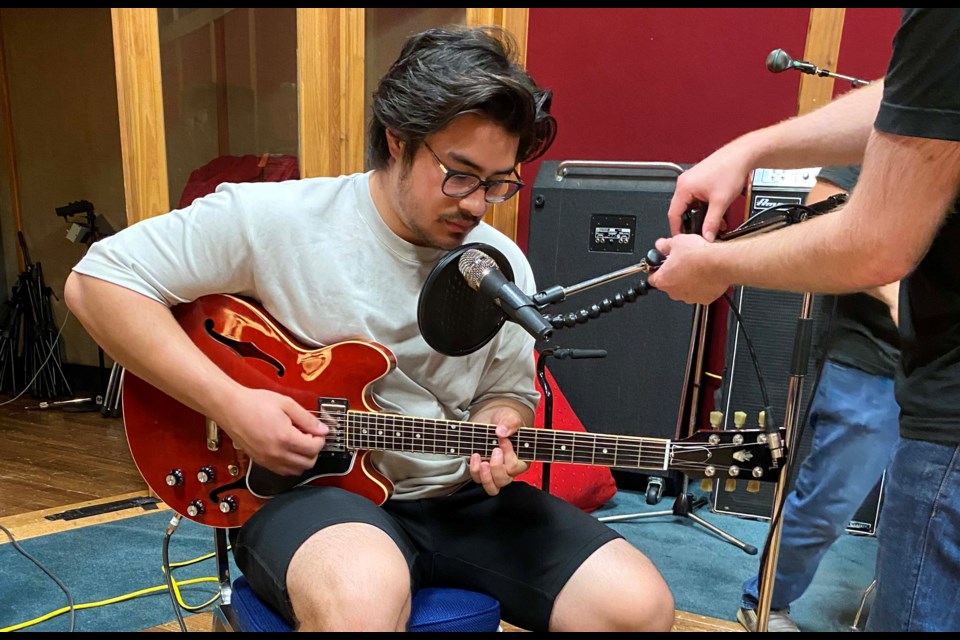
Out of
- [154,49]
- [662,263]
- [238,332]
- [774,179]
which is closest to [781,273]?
[662,263]

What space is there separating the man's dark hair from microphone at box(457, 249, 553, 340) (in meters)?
0.37

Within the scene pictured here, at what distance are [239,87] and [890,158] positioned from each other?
314 centimetres

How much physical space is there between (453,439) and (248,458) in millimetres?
407

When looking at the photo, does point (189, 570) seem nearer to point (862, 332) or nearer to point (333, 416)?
point (333, 416)

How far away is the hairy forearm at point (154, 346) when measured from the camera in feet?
4.22

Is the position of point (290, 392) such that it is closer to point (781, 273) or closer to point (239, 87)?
point (781, 273)

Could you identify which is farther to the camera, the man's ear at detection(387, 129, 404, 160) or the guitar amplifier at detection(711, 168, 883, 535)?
the guitar amplifier at detection(711, 168, 883, 535)

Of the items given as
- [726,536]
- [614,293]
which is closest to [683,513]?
[726,536]

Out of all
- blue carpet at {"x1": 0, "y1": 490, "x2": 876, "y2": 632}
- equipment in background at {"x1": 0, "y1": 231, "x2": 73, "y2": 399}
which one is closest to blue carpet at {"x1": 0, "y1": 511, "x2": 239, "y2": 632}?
blue carpet at {"x1": 0, "y1": 490, "x2": 876, "y2": 632}

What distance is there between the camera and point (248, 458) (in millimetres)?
1358

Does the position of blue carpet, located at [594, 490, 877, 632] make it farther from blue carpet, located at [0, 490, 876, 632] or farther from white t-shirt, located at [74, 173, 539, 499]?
white t-shirt, located at [74, 173, 539, 499]

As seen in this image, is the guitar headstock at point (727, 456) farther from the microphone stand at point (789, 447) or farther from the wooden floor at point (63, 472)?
the wooden floor at point (63, 472)

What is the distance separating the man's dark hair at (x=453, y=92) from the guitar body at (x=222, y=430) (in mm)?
440

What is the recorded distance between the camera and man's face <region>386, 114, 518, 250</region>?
54.4 inches
